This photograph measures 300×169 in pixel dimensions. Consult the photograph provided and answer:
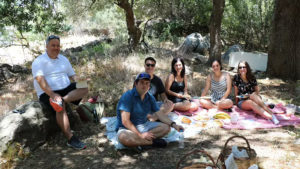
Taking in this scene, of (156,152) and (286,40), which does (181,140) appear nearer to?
(156,152)

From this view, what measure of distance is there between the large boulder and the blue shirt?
107 centimetres

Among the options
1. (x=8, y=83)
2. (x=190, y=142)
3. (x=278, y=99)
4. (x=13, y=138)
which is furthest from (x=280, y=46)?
(x=8, y=83)

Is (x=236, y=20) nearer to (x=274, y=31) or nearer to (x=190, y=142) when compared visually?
(x=274, y=31)

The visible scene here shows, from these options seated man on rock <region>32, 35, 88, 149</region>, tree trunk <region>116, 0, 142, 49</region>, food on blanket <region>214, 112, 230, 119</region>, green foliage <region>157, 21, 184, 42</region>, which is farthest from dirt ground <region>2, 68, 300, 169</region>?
green foliage <region>157, 21, 184, 42</region>

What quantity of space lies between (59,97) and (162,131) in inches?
58.7

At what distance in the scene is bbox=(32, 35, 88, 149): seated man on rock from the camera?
341cm

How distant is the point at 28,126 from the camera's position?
3.32 m

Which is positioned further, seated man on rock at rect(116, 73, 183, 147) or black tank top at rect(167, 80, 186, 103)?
black tank top at rect(167, 80, 186, 103)

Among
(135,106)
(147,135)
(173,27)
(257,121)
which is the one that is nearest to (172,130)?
(147,135)

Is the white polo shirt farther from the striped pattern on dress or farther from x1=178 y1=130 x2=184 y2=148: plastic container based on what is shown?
the striped pattern on dress

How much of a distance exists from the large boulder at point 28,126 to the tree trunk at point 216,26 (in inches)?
227

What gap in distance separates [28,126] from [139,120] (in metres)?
1.48

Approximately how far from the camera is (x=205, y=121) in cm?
427

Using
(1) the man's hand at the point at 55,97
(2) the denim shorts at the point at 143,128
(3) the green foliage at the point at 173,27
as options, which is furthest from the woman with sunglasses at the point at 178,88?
(3) the green foliage at the point at 173,27
